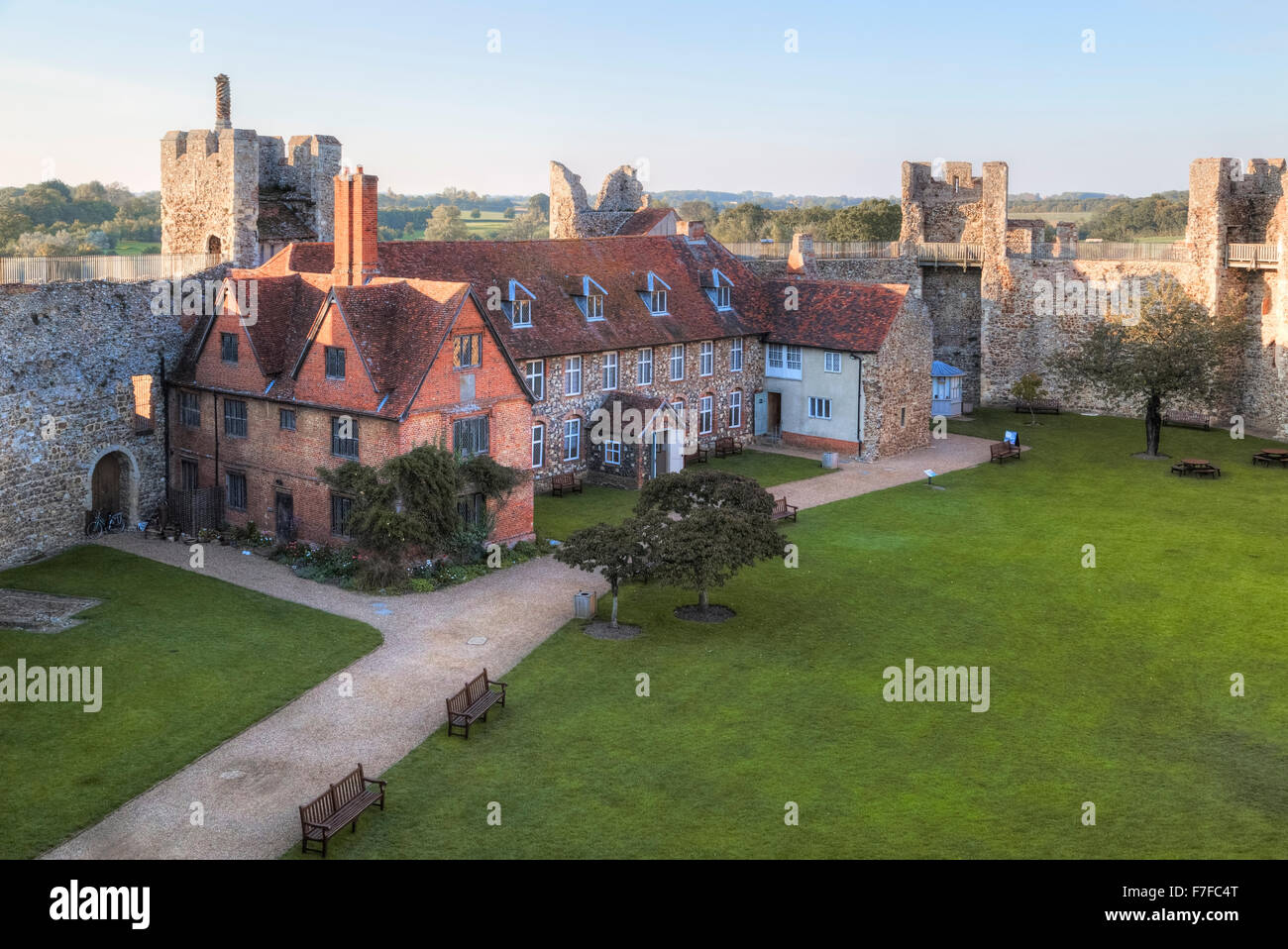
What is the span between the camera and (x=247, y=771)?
24.3m

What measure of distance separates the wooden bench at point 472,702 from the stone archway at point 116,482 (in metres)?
18.9

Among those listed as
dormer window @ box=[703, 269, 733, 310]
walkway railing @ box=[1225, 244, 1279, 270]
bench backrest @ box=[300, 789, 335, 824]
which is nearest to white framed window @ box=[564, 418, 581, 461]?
dormer window @ box=[703, 269, 733, 310]

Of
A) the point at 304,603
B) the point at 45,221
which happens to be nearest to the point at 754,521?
the point at 304,603

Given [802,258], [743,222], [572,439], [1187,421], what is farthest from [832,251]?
[743,222]

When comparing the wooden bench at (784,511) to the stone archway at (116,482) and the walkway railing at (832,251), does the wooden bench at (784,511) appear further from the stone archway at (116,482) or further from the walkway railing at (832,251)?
the walkway railing at (832,251)

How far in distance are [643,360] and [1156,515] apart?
19245 mm

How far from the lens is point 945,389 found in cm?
6325

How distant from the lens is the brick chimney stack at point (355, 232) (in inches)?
1590

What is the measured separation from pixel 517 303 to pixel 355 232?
300 inches

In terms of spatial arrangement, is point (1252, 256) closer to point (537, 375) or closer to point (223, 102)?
point (537, 375)

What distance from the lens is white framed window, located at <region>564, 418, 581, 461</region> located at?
4806cm

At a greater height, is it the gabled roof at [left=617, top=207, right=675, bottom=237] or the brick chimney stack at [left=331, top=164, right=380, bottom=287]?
the gabled roof at [left=617, top=207, right=675, bottom=237]

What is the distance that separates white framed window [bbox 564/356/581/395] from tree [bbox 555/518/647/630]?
16501 mm

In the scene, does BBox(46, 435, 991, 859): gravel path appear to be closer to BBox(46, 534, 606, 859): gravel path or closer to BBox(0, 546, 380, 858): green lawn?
BBox(46, 534, 606, 859): gravel path
